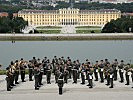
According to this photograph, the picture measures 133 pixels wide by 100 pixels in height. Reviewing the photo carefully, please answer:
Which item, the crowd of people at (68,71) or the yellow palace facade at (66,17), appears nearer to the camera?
the crowd of people at (68,71)

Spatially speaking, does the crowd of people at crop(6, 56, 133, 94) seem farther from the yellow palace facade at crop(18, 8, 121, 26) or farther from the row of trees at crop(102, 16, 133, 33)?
the yellow palace facade at crop(18, 8, 121, 26)

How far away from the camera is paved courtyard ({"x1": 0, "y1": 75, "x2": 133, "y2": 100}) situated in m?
14.7

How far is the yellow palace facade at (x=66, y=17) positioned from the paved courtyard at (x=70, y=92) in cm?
9640

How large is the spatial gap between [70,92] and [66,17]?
335 ft

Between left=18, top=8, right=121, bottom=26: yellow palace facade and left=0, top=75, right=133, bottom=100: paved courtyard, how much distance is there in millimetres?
96402

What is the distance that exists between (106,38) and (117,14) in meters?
55.0

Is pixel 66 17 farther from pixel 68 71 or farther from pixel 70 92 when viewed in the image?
pixel 70 92

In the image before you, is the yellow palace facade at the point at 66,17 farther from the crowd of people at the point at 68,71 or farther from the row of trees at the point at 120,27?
the crowd of people at the point at 68,71

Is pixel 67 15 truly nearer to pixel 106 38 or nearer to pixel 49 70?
pixel 106 38

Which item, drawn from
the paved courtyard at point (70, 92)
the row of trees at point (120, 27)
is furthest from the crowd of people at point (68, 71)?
the row of trees at point (120, 27)

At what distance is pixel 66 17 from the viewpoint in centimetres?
11700

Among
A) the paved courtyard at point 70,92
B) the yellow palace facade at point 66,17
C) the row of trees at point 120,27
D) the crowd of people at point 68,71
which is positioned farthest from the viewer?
the yellow palace facade at point 66,17

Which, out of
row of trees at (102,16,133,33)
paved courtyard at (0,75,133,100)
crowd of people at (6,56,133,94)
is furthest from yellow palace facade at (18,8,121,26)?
paved courtyard at (0,75,133,100)

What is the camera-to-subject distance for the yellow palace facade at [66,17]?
113688 mm
